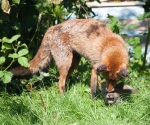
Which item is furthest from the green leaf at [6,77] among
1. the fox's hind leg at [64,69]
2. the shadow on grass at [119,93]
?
the shadow on grass at [119,93]

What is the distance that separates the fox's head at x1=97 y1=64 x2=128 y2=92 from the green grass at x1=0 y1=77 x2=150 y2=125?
294mm

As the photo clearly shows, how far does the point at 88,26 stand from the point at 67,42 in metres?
0.45

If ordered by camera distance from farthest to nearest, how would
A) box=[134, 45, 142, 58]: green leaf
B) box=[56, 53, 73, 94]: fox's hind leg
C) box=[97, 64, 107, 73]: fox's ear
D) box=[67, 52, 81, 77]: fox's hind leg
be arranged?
1. box=[134, 45, 142, 58]: green leaf
2. box=[67, 52, 81, 77]: fox's hind leg
3. box=[56, 53, 73, 94]: fox's hind leg
4. box=[97, 64, 107, 73]: fox's ear

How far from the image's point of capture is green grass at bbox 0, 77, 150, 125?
5.41 metres

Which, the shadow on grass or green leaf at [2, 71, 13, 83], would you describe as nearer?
green leaf at [2, 71, 13, 83]

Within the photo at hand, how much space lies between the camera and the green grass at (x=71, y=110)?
5.41m

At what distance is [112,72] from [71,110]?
2.79 feet

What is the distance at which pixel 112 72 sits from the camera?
597 cm

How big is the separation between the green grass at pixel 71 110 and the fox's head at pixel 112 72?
0.29 metres

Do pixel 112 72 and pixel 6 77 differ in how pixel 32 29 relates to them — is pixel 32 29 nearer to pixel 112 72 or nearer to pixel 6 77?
pixel 6 77

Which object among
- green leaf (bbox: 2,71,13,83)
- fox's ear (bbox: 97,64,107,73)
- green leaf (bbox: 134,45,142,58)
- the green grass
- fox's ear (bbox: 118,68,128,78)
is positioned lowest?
the green grass

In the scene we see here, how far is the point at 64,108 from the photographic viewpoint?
5840 mm

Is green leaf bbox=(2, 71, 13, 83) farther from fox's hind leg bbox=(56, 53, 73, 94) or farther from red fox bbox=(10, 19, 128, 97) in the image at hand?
fox's hind leg bbox=(56, 53, 73, 94)

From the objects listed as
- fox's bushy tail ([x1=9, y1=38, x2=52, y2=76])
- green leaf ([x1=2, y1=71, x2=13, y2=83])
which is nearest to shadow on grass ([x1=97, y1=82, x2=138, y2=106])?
fox's bushy tail ([x1=9, y1=38, x2=52, y2=76])
